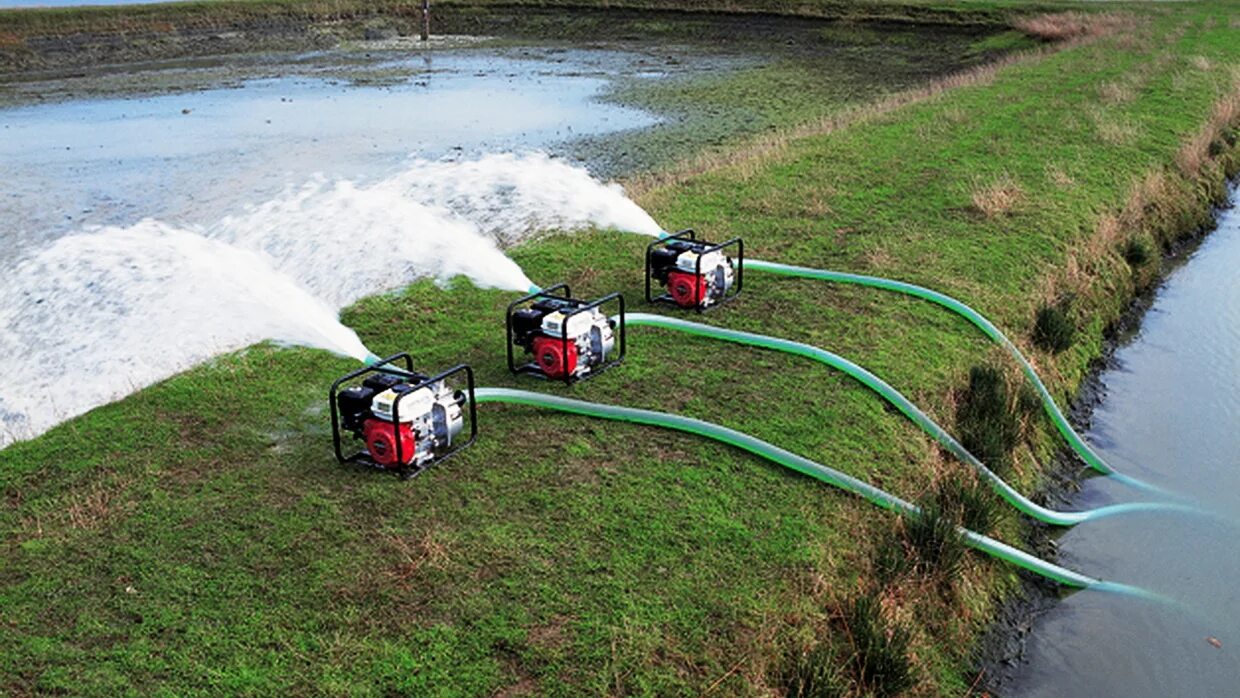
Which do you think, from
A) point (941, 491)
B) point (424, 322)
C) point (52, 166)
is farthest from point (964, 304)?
point (52, 166)

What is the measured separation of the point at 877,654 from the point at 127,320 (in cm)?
856

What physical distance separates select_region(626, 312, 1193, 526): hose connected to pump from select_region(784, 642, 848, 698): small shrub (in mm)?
2713

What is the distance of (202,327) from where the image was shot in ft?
33.3

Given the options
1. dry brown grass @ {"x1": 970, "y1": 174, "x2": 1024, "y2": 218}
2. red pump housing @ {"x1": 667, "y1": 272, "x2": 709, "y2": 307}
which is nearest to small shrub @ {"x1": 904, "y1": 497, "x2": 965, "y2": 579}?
red pump housing @ {"x1": 667, "y1": 272, "x2": 709, "y2": 307}

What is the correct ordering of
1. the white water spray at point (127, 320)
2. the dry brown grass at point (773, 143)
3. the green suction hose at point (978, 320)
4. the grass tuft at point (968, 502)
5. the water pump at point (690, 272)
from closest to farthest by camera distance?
the grass tuft at point (968, 502) < the green suction hose at point (978, 320) < the white water spray at point (127, 320) < the water pump at point (690, 272) < the dry brown grass at point (773, 143)

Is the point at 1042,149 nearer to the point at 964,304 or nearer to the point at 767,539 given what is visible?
Answer: the point at 964,304

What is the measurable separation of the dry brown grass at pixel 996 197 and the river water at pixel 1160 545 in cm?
221

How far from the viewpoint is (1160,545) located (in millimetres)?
8109

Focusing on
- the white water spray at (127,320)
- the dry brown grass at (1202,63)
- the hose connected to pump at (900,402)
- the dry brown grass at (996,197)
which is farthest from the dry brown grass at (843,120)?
the hose connected to pump at (900,402)

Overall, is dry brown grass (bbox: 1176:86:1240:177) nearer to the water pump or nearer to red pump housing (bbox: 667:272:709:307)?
the water pump

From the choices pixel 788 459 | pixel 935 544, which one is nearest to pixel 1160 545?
pixel 935 544

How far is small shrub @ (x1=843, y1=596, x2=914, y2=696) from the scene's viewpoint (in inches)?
224

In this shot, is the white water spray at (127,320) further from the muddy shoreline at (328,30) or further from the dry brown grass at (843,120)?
the muddy shoreline at (328,30)

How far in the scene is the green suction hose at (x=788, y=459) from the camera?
6.94m
